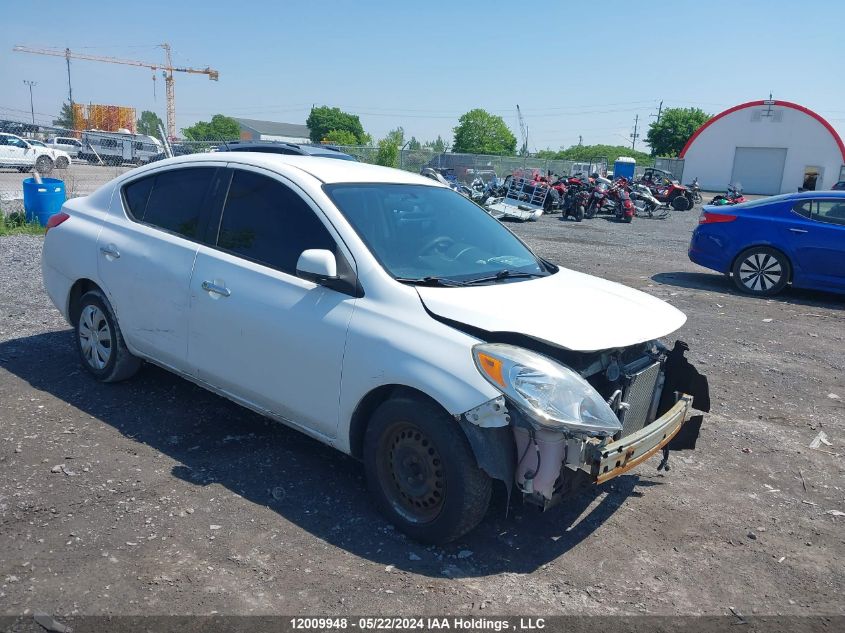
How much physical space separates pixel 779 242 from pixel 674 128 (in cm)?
7376

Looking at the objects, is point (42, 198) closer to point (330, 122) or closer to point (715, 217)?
point (715, 217)

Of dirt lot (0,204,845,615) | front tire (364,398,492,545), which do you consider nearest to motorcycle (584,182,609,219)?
dirt lot (0,204,845,615)

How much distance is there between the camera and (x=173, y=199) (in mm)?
4758

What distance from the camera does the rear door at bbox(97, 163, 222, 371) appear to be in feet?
14.6

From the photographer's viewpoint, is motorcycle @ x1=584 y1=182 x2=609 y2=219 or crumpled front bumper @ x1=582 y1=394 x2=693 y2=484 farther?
motorcycle @ x1=584 y1=182 x2=609 y2=219

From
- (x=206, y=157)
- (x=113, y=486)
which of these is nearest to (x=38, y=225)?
(x=206, y=157)

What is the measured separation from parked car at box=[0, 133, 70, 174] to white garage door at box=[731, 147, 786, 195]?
149 feet

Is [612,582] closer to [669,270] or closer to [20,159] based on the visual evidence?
[669,270]

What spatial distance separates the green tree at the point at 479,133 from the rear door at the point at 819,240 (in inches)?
3727

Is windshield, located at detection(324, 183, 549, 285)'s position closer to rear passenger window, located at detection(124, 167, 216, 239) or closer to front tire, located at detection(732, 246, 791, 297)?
rear passenger window, located at detection(124, 167, 216, 239)

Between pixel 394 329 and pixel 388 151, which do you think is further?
pixel 388 151

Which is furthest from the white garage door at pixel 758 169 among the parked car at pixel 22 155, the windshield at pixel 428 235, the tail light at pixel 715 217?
the windshield at pixel 428 235

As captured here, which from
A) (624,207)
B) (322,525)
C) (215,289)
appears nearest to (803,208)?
(215,289)

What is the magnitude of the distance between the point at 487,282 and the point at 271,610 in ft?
6.59
